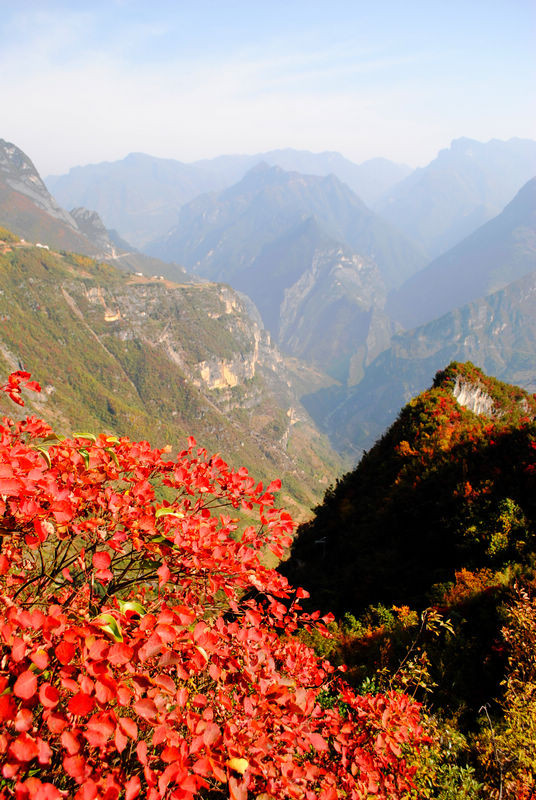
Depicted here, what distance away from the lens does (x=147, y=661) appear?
2758 millimetres

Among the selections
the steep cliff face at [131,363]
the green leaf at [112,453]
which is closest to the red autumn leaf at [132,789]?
the green leaf at [112,453]

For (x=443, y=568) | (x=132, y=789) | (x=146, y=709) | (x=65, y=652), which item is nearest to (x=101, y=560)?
(x=65, y=652)

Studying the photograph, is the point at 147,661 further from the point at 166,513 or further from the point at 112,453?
the point at 112,453

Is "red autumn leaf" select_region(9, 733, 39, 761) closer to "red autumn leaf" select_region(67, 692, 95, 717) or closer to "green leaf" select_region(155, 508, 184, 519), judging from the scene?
"red autumn leaf" select_region(67, 692, 95, 717)

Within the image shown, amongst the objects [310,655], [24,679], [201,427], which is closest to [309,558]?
[310,655]

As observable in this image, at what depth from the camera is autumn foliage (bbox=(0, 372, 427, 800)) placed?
1.93m

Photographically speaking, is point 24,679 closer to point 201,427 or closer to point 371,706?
point 371,706

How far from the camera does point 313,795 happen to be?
2.71m

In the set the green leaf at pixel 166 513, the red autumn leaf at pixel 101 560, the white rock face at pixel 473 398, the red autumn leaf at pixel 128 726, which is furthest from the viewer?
the white rock face at pixel 473 398

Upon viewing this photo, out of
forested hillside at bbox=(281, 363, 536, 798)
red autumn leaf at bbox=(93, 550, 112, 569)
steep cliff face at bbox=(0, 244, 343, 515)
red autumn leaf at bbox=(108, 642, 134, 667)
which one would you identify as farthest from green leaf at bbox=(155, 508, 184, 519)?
steep cliff face at bbox=(0, 244, 343, 515)

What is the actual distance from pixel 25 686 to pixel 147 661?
109 cm

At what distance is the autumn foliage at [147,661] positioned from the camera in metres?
1.93

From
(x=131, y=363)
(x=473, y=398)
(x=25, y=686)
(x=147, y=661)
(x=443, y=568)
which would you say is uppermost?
(x=473, y=398)

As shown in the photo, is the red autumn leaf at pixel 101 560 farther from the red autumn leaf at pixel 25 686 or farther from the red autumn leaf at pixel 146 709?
the red autumn leaf at pixel 146 709
